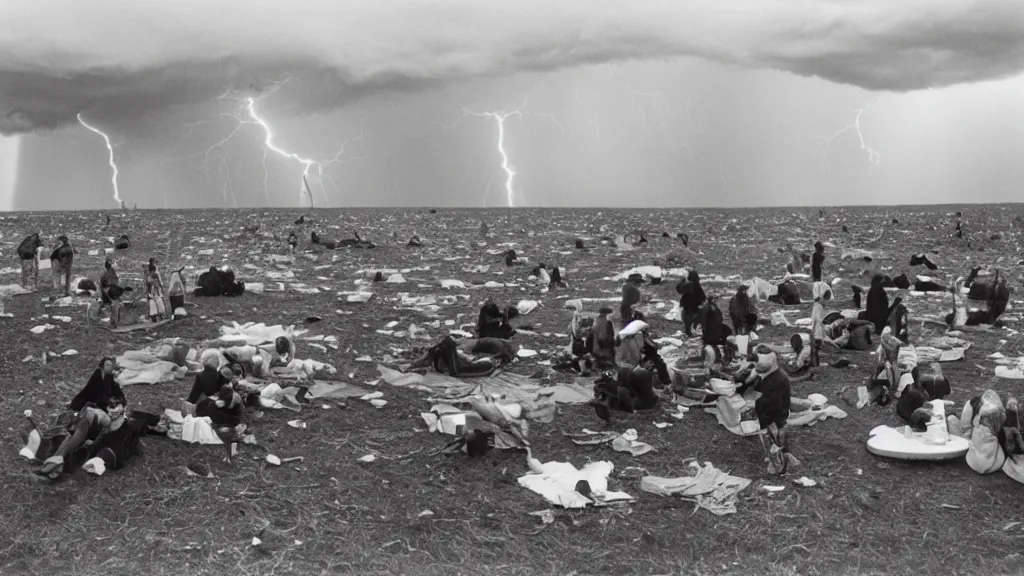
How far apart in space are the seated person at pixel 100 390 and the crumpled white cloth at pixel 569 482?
426 centimetres

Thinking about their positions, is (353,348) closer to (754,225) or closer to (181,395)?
(181,395)

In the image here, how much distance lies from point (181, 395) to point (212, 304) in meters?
6.63

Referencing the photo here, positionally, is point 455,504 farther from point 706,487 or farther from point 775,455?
point 775,455

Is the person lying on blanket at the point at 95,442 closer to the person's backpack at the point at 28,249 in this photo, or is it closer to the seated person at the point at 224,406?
the seated person at the point at 224,406

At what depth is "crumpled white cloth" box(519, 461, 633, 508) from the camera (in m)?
7.62

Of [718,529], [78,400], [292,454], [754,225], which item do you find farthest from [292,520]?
[754,225]

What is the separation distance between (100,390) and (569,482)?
480 centimetres

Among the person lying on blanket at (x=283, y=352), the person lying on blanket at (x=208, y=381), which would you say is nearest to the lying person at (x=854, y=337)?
the person lying on blanket at (x=283, y=352)

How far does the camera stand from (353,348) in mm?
13188

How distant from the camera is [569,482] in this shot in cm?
797

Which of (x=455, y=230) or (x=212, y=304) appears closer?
(x=212, y=304)

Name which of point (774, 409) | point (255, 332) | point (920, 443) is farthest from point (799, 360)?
point (255, 332)

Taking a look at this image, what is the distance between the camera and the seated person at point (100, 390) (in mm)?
8445

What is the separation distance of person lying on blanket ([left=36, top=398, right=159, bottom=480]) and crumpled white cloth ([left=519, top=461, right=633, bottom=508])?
12.4ft
